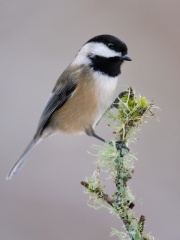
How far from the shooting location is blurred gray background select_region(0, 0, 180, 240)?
2.92 m

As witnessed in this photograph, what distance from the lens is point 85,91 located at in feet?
7.13

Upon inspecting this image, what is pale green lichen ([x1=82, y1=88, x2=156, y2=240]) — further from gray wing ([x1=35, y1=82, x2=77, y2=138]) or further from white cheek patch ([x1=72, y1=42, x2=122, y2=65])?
gray wing ([x1=35, y1=82, x2=77, y2=138])

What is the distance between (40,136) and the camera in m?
2.34

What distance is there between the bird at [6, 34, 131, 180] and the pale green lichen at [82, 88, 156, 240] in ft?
3.34

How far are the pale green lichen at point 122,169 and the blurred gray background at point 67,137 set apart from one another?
1.50 meters

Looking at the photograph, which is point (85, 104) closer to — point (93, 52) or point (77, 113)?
point (77, 113)

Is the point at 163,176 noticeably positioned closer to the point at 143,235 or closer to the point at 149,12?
the point at 149,12

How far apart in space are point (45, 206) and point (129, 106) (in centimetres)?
216

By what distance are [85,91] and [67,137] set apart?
150 cm

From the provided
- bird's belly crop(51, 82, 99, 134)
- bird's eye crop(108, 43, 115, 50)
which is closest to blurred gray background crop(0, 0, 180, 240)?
bird's belly crop(51, 82, 99, 134)

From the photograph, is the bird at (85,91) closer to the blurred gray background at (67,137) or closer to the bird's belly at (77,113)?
the bird's belly at (77,113)

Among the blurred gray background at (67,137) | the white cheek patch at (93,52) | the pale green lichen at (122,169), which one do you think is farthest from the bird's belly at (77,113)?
the pale green lichen at (122,169)

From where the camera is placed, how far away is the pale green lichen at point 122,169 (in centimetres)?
77

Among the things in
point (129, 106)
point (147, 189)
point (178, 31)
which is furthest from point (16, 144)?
point (129, 106)
